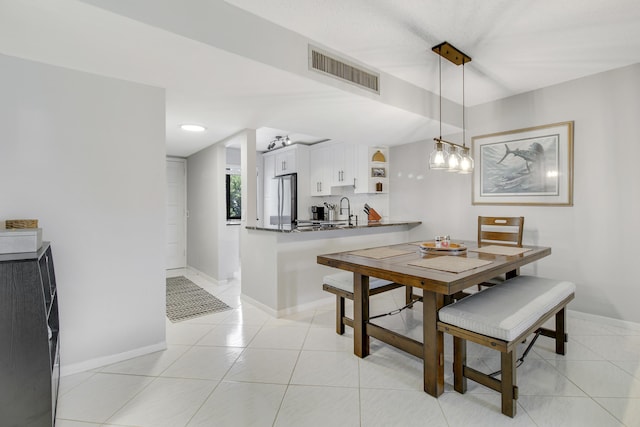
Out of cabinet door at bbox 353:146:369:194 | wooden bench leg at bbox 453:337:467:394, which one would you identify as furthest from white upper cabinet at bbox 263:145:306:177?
wooden bench leg at bbox 453:337:467:394

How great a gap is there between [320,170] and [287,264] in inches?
114

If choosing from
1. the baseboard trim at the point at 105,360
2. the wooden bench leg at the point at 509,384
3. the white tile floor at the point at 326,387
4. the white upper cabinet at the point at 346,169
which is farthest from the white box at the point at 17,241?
the white upper cabinet at the point at 346,169

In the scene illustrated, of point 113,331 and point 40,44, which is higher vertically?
point 40,44

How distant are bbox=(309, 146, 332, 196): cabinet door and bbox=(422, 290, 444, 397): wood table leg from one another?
3816mm

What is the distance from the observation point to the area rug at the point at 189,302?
3.19m

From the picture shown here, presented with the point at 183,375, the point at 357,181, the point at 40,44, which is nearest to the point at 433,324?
the point at 183,375

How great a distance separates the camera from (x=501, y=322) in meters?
1.58

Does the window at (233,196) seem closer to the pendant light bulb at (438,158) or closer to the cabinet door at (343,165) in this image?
the cabinet door at (343,165)

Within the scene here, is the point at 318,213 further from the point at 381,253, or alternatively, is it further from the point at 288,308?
the point at 381,253

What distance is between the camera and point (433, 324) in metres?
1.81

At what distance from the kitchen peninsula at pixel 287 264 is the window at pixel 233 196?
213 cm

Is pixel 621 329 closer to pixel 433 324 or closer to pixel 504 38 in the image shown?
pixel 433 324

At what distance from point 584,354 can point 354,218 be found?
138 inches

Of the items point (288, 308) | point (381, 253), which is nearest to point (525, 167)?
point (381, 253)
